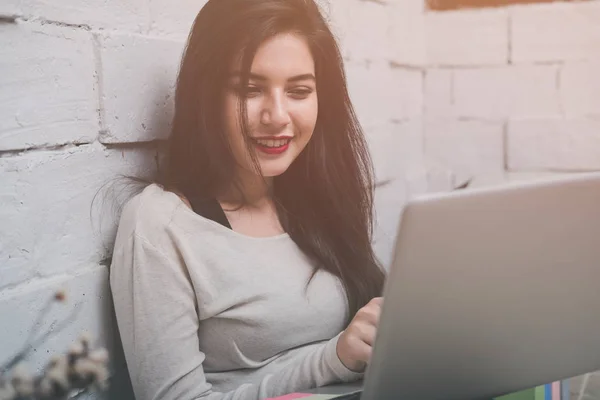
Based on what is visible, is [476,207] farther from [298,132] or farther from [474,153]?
[474,153]

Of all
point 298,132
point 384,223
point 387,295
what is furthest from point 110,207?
point 384,223

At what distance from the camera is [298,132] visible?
3.16 feet

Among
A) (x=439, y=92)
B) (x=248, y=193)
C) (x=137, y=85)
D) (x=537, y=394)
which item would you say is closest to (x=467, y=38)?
(x=439, y=92)

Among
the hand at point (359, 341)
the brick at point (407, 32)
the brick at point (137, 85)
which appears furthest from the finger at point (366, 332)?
the brick at point (407, 32)

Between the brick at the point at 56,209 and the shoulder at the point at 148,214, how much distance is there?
0.03 metres

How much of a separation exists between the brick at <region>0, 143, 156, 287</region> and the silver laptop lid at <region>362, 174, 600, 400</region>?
1.28 feet

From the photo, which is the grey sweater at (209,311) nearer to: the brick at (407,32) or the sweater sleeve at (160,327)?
the sweater sleeve at (160,327)

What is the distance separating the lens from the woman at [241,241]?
0.82 meters

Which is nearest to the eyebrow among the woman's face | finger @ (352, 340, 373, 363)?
the woman's face

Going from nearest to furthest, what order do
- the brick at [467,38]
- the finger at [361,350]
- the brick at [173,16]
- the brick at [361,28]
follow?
the finger at [361,350] → the brick at [173,16] → the brick at [361,28] → the brick at [467,38]

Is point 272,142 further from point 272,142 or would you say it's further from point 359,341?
point 359,341

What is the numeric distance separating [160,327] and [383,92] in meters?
0.89

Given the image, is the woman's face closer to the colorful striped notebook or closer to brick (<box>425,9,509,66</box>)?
the colorful striped notebook

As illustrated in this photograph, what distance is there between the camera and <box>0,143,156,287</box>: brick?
733mm
